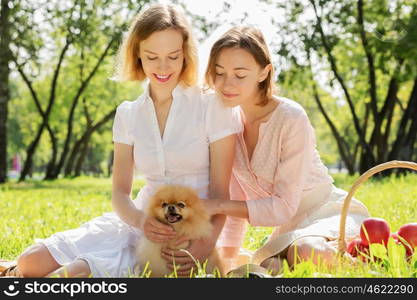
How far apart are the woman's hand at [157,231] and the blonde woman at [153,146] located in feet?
0.13

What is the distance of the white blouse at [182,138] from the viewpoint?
142 inches

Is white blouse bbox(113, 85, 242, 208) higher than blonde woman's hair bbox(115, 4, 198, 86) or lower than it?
lower

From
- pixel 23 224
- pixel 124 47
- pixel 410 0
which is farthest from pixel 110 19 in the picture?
pixel 124 47

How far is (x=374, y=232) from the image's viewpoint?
137 inches

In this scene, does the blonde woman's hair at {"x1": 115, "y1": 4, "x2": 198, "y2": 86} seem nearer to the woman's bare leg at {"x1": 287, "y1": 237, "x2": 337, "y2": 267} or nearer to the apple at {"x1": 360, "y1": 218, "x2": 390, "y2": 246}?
the woman's bare leg at {"x1": 287, "y1": 237, "x2": 337, "y2": 267}

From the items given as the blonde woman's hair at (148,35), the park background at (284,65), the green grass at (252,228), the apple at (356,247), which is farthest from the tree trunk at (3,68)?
the apple at (356,247)

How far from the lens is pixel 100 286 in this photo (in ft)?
Answer: 8.39

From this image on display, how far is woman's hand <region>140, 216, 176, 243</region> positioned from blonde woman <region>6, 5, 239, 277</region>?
4 cm

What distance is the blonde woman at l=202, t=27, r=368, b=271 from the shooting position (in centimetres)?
349

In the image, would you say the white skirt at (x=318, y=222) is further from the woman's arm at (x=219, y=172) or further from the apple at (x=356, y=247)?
the woman's arm at (x=219, y=172)

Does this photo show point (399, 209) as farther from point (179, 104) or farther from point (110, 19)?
point (110, 19)

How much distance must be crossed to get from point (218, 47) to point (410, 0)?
41.1ft

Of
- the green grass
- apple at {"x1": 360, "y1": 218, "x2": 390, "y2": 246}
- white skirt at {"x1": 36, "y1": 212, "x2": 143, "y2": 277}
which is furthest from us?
apple at {"x1": 360, "y1": 218, "x2": 390, "y2": 246}

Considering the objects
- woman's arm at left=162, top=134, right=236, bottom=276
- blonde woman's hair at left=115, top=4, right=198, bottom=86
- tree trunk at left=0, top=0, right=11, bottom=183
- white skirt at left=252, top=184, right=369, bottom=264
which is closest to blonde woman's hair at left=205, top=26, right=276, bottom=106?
blonde woman's hair at left=115, top=4, right=198, bottom=86
